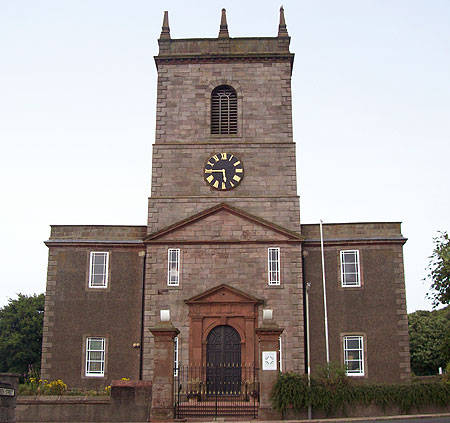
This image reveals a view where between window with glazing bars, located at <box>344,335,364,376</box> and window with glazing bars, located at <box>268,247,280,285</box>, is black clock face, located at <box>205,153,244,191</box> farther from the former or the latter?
window with glazing bars, located at <box>344,335,364,376</box>

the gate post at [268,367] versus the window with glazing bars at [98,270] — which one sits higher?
the window with glazing bars at [98,270]

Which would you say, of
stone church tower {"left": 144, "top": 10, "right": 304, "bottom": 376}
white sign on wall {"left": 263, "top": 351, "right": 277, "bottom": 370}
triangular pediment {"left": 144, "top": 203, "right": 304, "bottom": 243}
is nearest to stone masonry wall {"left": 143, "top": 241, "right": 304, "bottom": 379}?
stone church tower {"left": 144, "top": 10, "right": 304, "bottom": 376}

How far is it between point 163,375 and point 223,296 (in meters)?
7.97

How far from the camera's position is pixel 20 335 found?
154 feet

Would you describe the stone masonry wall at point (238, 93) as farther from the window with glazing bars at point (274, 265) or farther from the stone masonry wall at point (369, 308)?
the stone masonry wall at point (369, 308)

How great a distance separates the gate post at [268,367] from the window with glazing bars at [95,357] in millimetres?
9937

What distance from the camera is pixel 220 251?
2861cm

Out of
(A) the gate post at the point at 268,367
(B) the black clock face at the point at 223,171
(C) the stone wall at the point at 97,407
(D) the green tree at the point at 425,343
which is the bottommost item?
(C) the stone wall at the point at 97,407

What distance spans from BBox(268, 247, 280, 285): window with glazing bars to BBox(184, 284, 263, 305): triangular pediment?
1.11 metres

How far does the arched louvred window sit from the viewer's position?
3119 centimetres

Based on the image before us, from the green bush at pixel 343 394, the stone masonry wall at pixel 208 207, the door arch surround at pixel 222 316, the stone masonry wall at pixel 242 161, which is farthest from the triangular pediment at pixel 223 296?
the green bush at pixel 343 394

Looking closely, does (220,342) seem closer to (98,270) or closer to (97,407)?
(98,270)

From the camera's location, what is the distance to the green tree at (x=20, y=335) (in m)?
46.7

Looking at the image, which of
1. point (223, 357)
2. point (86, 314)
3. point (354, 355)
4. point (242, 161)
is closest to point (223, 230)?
point (242, 161)
